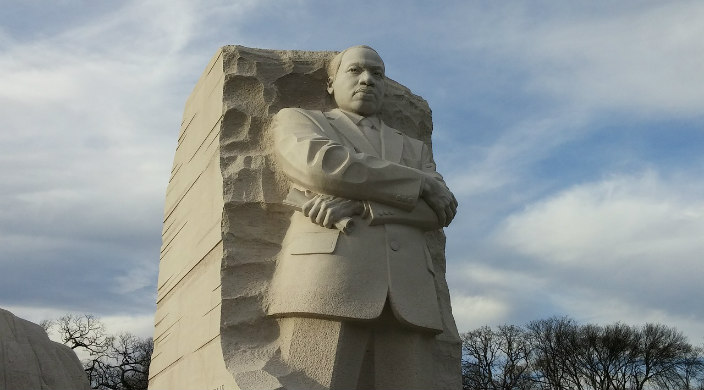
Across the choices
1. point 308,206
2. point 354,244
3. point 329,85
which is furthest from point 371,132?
point 354,244

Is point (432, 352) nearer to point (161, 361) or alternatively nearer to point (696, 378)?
point (161, 361)

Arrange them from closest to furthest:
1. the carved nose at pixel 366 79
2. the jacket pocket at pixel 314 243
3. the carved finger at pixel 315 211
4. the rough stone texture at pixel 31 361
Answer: the jacket pocket at pixel 314 243 < the carved finger at pixel 315 211 < the rough stone texture at pixel 31 361 < the carved nose at pixel 366 79

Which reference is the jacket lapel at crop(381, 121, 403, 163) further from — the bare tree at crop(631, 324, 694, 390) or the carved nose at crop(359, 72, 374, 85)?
the bare tree at crop(631, 324, 694, 390)

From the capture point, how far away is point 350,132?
5.18 meters

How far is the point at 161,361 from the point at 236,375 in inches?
57.9

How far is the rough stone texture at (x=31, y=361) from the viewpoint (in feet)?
16.5

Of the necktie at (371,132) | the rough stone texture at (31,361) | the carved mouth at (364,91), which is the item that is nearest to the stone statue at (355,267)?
the necktie at (371,132)

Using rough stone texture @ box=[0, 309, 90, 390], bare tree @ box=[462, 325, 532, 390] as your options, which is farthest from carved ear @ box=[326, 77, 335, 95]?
bare tree @ box=[462, 325, 532, 390]

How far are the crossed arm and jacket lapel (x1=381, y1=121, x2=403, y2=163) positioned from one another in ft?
1.03

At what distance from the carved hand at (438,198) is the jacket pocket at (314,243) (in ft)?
2.08

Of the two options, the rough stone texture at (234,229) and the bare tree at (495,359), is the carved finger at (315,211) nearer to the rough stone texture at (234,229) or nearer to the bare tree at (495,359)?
the rough stone texture at (234,229)

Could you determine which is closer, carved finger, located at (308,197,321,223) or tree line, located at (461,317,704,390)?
carved finger, located at (308,197,321,223)

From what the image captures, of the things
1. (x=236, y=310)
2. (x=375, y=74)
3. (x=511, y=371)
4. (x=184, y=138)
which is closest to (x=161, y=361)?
(x=236, y=310)

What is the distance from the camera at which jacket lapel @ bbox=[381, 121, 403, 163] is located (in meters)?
5.16
